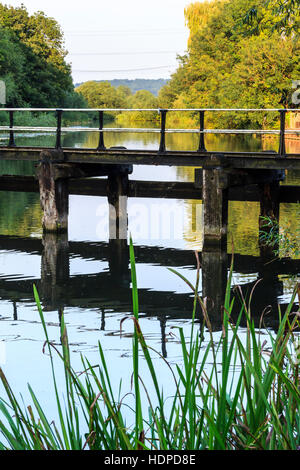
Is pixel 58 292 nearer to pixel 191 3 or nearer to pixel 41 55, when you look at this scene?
pixel 191 3

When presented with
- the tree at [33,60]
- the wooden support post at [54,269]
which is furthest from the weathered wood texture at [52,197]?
the tree at [33,60]

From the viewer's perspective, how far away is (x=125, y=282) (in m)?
12.7

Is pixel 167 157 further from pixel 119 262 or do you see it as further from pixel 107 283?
pixel 107 283

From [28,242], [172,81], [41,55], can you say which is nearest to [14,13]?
[41,55]

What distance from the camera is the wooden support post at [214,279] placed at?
10547mm

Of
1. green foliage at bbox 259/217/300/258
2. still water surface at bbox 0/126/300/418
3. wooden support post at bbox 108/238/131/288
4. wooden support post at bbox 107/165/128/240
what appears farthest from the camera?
wooden support post at bbox 107/165/128/240

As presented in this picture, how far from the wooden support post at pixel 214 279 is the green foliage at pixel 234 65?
80.6 ft

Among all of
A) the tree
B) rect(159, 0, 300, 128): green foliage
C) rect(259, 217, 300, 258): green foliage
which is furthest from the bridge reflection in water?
the tree

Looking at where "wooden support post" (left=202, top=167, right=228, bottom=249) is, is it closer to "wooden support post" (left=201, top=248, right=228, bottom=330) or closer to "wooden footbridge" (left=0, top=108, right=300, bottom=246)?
"wooden footbridge" (left=0, top=108, right=300, bottom=246)

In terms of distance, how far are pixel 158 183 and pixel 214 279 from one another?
460 centimetres

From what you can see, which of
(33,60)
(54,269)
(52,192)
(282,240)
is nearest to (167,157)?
(52,192)

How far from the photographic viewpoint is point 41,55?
80688 mm

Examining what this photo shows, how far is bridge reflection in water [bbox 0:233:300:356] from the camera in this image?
34.2 feet

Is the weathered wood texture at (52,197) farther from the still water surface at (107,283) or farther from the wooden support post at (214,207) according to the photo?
the wooden support post at (214,207)
